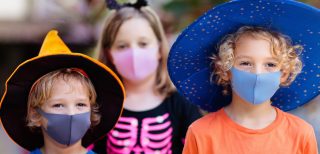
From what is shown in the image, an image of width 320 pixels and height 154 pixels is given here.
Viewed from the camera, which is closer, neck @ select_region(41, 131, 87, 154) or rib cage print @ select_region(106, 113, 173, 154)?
neck @ select_region(41, 131, 87, 154)

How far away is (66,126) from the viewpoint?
2.74m

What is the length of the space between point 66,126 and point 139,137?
61 cm

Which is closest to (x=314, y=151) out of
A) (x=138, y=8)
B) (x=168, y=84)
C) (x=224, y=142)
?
(x=224, y=142)

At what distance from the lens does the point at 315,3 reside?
3.97 meters

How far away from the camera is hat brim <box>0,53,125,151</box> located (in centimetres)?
279

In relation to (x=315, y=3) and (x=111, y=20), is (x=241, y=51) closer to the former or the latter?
(x=111, y=20)

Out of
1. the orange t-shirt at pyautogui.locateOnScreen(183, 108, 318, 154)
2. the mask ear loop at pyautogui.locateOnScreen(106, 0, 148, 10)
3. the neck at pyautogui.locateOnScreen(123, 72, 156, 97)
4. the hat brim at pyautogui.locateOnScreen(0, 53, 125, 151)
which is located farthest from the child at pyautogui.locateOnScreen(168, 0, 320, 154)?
the mask ear loop at pyautogui.locateOnScreen(106, 0, 148, 10)

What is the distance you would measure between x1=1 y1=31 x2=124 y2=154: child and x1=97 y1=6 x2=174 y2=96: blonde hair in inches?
18.8

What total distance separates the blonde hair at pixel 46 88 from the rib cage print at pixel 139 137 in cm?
38

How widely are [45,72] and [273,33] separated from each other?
1.02m

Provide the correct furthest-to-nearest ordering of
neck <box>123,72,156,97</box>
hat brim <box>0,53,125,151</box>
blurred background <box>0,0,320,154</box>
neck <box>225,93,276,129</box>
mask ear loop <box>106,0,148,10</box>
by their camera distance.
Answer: blurred background <box>0,0,320,154</box>
mask ear loop <box>106,0,148,10</box>
neck <box>123,72,156,97</box>
hat brim <box>0,53,125,151</box>
neck <box>225,93,276,129</box>

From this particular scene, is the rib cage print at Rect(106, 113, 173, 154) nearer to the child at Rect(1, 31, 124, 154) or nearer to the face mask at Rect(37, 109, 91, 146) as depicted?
the child at Rect(1, 31, 124, 154)

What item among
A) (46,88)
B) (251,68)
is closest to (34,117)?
(46,88)

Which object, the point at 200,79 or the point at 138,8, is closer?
the point at 200,79
